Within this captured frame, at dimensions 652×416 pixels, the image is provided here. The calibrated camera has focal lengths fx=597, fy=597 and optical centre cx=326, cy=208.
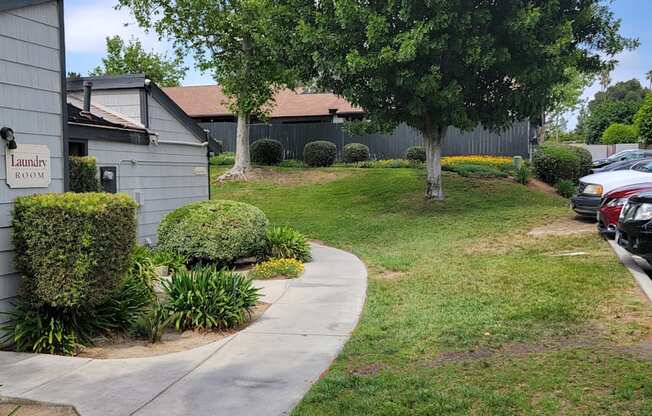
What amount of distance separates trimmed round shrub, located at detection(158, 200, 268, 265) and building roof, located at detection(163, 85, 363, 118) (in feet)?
70.1

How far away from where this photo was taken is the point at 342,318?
274 inches

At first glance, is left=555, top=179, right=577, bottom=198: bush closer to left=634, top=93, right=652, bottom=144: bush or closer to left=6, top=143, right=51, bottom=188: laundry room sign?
left=6, top=143, right=51, bottom=188: laundry room sign

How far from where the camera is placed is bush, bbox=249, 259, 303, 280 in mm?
9664

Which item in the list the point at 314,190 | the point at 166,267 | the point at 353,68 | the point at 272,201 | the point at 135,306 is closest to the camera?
the point at 135,306

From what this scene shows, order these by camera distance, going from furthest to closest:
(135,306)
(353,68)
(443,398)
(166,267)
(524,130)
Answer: (524,130) → (353,68) → (166,267) → (135,306) → (443,398)

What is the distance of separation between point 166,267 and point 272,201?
399 inches

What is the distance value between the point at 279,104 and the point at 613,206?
25.7 m

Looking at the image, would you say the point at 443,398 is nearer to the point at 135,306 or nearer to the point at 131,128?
the point at 135,306

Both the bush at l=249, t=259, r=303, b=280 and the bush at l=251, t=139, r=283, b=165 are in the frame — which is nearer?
the bush at l=249, t=259, r=303, b=280

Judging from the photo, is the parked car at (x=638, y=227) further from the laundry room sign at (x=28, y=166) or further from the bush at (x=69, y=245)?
the laundry room sign at (x=28, y=166)

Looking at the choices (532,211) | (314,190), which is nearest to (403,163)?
(314,190)

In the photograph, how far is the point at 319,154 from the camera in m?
25.3

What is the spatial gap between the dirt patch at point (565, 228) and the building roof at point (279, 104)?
62.7 feet

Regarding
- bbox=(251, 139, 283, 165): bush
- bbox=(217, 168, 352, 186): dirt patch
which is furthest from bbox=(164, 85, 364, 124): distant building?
bbox=(217, 168, 352, 186): dirt patch
